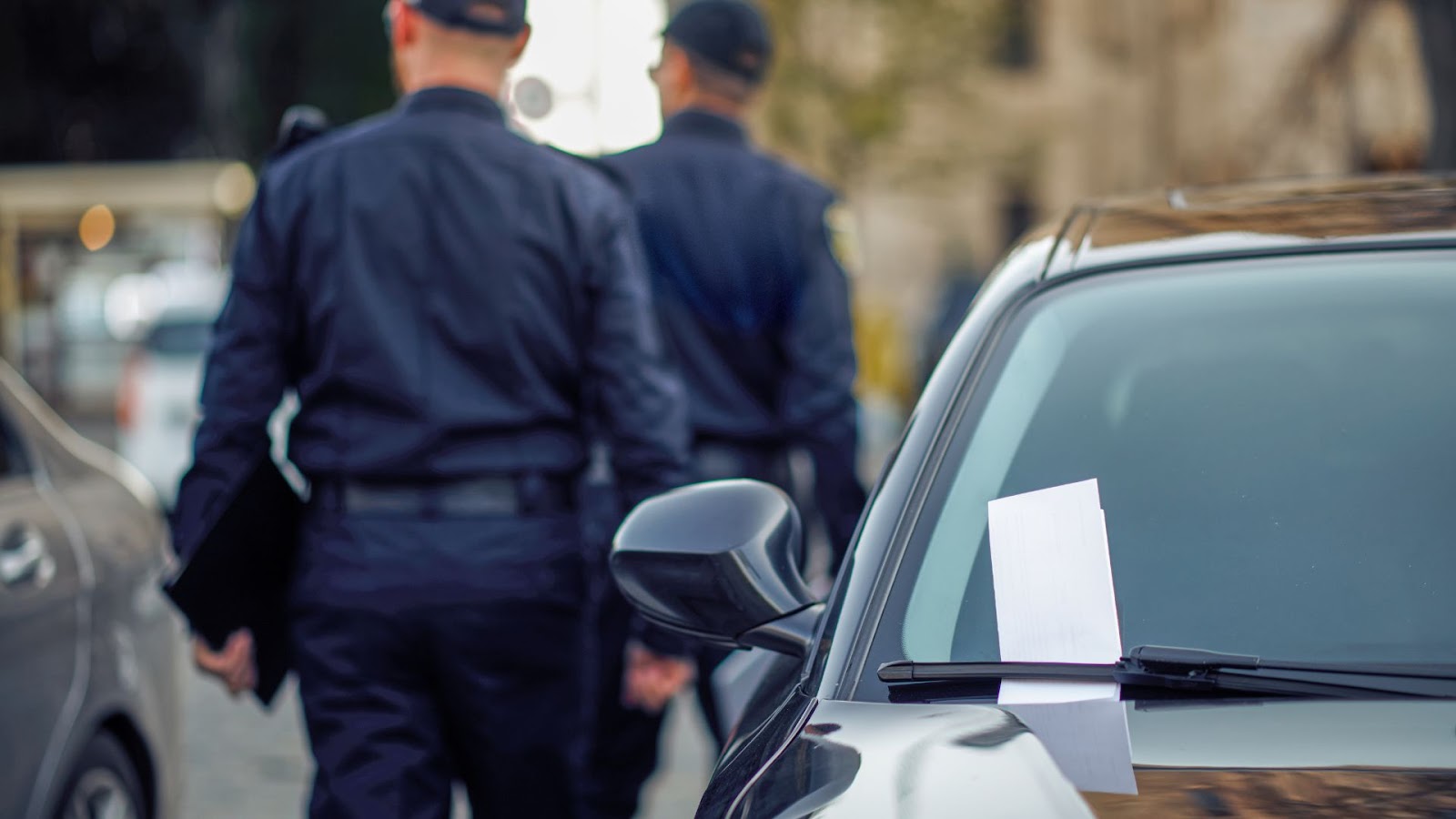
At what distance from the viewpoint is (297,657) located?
3242 mm

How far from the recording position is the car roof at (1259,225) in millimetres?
2547

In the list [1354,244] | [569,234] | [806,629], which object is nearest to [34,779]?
[569,234]

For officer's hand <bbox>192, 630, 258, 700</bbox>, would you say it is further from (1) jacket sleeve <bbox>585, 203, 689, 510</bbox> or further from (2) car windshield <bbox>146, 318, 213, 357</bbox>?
(2) car windshield <bbox>146, 318, 213, 357</bbox>

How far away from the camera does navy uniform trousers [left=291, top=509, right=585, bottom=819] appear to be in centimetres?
313

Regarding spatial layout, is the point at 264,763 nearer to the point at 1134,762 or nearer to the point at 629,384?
the point at 629,384

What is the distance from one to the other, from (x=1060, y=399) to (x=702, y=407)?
2057mm

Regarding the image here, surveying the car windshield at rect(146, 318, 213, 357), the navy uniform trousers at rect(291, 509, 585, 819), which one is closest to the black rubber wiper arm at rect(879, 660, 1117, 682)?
the navy uniform trousers at rect(291, 509, 585, 819)

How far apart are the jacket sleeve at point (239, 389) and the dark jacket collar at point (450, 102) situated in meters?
0.33

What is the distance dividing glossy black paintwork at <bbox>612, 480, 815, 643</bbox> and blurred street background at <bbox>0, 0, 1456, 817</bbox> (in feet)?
25.9

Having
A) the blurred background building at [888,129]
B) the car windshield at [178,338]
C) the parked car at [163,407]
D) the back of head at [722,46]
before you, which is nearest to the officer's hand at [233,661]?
the back of head at [722,46]

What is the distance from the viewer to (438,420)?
3.21 metres

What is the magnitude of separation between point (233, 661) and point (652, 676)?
0.72 meters

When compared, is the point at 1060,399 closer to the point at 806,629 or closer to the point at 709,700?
the point at 806,629

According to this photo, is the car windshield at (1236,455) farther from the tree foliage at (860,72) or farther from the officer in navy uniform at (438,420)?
the tree foliage at (860,72)
